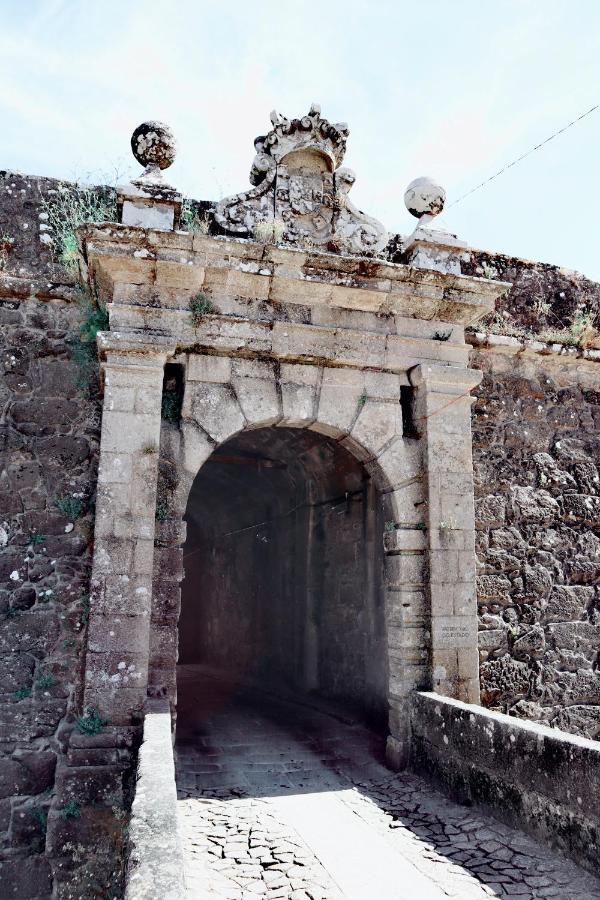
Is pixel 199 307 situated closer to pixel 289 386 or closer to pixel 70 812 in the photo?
pixel 289 386

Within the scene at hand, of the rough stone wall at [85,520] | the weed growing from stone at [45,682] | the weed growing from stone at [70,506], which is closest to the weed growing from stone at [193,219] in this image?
the rough stone wall at [85,520]

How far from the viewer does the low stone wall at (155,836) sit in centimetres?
200

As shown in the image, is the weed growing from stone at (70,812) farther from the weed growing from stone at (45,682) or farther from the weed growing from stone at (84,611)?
the weed growing from stone at (84,611)

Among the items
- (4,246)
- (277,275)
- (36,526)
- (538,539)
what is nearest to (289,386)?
(277,275)

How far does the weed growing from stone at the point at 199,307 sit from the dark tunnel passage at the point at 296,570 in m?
2.01

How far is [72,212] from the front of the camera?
4980 mm

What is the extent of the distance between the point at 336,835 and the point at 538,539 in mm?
3142

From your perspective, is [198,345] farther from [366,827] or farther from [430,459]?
[366,827]

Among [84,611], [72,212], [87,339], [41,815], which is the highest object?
[72,212]

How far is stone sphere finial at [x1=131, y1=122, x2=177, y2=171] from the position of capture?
16.3 ft

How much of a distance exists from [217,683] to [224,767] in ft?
13.4

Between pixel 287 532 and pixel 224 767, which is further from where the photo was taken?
pixel 287 532

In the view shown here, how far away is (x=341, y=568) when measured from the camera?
6.66 m

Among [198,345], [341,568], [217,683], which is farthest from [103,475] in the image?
[217,683]
